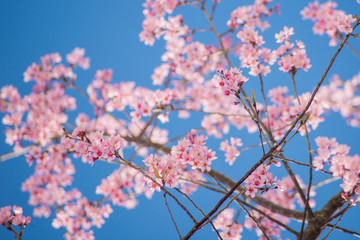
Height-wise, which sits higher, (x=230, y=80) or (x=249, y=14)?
(x=249, y=14)

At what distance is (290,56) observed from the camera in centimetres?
266

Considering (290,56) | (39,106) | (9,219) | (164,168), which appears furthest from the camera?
(39,106)

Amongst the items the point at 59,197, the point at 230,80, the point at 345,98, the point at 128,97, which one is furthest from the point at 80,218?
the point at 345,98

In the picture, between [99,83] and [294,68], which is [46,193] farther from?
[294,68]

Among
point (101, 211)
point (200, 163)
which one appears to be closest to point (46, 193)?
point (101, 211)

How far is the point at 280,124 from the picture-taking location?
477 cm

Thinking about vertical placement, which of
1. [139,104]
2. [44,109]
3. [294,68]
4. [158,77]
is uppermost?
[44,109]

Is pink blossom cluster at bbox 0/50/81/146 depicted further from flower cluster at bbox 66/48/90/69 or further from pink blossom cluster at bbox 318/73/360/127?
pink blossom cluster at bbox 318/73/360/127

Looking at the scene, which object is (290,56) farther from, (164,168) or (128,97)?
(128,97)

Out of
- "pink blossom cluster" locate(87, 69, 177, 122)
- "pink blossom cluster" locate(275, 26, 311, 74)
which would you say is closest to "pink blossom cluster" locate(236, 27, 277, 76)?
"pink blossom cluster" locate(275, 26, 311, 74)

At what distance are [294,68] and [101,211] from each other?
15.5ft

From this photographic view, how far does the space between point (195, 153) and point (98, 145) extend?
0.81 metres

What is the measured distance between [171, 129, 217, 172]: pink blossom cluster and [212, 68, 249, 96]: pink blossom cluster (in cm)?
63

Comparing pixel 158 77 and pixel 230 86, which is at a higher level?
pixel 158 77
